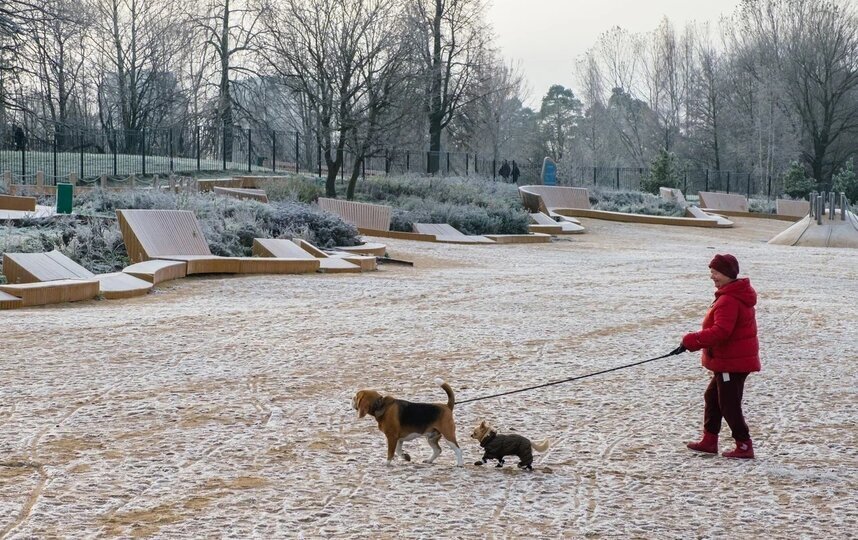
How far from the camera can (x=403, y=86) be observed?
32.9 metres

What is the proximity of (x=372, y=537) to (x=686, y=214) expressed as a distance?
105 ft

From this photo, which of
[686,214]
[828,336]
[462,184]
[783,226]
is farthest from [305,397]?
[783,226]

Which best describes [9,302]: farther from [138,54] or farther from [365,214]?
[138,54]

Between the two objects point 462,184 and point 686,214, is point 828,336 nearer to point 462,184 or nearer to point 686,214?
point 462,184

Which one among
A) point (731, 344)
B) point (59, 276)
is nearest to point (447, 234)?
point (59, 276)

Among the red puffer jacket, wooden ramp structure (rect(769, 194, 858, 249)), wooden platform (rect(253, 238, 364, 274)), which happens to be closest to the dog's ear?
the red puffer jacket

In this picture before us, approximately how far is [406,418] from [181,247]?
10.8 meters

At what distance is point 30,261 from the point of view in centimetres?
1229

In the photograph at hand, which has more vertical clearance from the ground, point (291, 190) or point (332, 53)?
point (332, 53)

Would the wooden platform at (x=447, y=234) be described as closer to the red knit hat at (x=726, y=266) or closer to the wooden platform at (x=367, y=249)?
the wooden platform at (x=367, y=249)

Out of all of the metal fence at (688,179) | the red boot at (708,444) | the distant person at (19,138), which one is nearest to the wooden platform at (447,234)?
the distant person at (19,138)

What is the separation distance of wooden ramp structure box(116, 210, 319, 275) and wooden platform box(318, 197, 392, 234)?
7.68 m

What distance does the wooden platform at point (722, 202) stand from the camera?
135ft

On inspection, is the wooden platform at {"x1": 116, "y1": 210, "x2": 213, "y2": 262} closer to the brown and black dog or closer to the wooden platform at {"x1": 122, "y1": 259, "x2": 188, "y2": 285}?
the wooden platform at {"x1": 122, "y1": 259, "x2": 188, "y2": 285}
